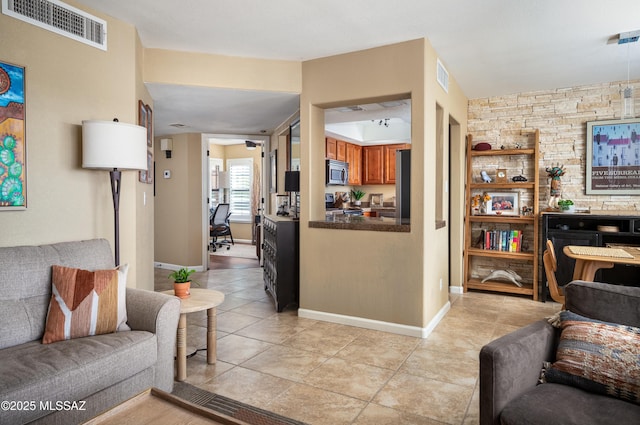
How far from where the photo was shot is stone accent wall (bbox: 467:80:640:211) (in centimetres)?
457

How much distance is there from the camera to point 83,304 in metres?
2.18

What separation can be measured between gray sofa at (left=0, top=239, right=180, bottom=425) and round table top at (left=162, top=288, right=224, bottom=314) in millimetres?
184

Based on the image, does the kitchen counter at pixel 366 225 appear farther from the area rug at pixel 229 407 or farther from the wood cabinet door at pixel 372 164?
the wood cabinet door at pixel 372 164

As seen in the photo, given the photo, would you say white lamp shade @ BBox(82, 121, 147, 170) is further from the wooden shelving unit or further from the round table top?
the wooden shelving unit

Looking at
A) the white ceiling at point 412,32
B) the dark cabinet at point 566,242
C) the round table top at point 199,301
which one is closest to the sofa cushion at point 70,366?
the round table top at point 199,301

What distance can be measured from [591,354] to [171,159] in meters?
6.39

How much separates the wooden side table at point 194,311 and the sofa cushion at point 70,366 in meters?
0.37

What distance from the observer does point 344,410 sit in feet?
7.36

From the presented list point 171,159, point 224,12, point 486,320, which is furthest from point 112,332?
point 171,159

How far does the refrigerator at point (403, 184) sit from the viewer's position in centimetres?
451

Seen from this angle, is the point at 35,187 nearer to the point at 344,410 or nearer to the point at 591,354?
the point at 344,410

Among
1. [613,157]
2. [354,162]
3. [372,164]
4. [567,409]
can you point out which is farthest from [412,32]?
[372,164]

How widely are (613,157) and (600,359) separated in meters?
3.97

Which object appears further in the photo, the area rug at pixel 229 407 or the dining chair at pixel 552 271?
the dining chair at pixel 552 271
